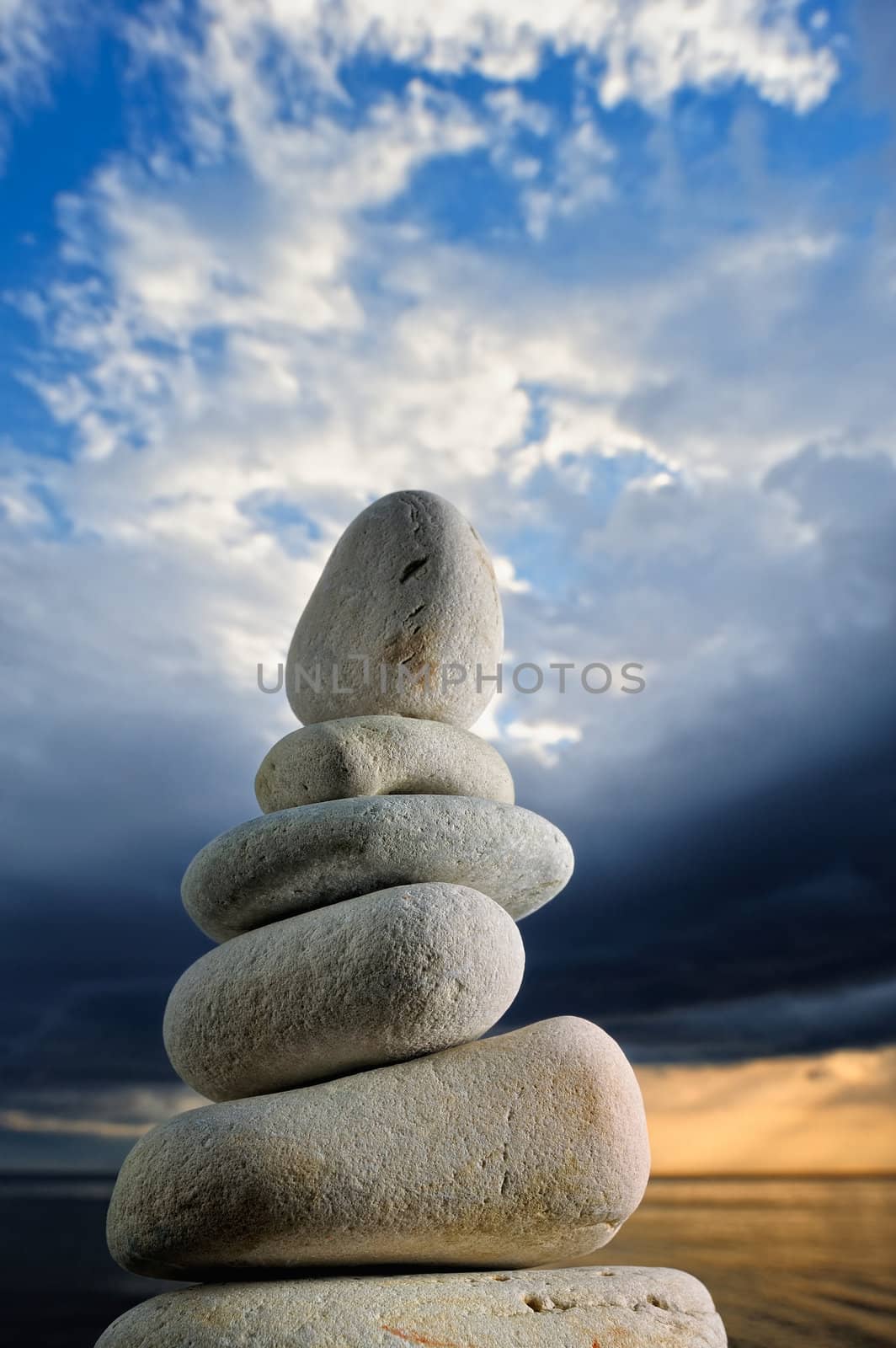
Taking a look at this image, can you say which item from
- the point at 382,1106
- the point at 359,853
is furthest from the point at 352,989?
the point at 359,853

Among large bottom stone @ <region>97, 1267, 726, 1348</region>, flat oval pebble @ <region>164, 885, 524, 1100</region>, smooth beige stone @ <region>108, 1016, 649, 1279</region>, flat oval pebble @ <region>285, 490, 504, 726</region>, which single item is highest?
flat oval pebble @ <region>285, 490, 504, 726</region>

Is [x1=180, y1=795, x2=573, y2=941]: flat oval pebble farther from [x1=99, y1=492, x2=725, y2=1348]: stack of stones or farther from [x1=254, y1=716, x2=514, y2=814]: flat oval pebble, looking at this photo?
[x1=254, y1=716, x2=514, y2=814]: flat oval pebble

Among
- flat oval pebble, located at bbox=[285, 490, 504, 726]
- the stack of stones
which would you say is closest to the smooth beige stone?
the stack of stones

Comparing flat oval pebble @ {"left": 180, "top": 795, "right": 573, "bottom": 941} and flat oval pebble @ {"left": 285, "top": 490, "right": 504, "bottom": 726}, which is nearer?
flat oval pebble @ {"left": 180, "top": 795, "right": 573, "bottom": 941}

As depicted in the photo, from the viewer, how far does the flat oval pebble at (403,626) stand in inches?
295

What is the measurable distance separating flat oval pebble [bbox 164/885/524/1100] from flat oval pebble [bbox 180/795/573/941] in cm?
25

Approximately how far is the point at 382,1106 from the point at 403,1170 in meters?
0.32

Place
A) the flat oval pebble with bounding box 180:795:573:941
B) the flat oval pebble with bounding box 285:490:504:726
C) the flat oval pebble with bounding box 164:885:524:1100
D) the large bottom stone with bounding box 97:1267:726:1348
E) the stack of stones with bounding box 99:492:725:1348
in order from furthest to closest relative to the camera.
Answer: the flat oval pebble with bounding box 285:490:504:726
the flat oval pebble with bounding box 180:795:573:941
the flat oval pebble with bounding box 164:885:524:1100
the stack of stones with bounding box 99:492:725:1348
the large bottom stone with bounding box 97:1267:726:1348

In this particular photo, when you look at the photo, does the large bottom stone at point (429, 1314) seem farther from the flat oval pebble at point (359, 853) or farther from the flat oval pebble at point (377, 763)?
the flat oval pebble at point (377, 763)

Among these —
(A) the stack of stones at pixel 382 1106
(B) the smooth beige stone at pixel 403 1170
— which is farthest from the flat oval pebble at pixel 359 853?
(B) the smooth beige stone at pixel 403 1170

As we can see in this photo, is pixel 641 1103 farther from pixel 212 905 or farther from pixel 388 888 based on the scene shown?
pixel 212 905

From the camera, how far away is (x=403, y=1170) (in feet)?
18.0

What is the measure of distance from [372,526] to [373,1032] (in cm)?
347

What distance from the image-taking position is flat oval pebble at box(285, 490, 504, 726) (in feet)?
24.6
